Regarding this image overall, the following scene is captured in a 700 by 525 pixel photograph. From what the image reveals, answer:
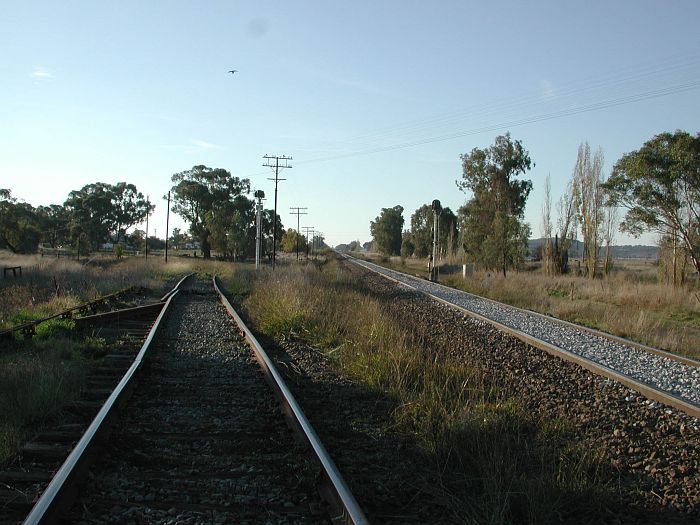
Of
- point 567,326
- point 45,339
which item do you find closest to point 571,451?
point 45,339

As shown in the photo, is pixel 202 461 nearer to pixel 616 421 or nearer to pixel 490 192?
pixel 616 421

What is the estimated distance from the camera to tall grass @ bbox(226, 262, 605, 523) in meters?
4.00

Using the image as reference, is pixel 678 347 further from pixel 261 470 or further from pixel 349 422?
pixel 261 470

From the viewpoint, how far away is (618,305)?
22.1 meters

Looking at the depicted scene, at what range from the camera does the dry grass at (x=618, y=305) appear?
13.9m

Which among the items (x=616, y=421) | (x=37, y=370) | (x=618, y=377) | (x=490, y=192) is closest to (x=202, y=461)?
(x=37, y=370)

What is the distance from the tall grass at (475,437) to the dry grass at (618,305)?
6.96 meters

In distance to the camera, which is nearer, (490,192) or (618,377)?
(618,377)

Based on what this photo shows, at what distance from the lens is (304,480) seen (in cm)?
407

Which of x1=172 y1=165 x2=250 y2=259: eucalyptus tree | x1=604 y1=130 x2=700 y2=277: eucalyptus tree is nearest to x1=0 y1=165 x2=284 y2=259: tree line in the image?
x1=172 y1=165 x2=250 y2=259: eucalyptus tree

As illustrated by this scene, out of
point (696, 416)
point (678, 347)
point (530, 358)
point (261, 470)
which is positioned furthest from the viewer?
point (678, 347)

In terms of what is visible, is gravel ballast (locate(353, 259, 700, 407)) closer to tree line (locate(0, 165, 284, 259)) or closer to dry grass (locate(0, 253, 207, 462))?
dry grass (locate(0, 253, 207, 462))

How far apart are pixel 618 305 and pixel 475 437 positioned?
19237 millimetres

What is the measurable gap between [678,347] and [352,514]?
446 inches
